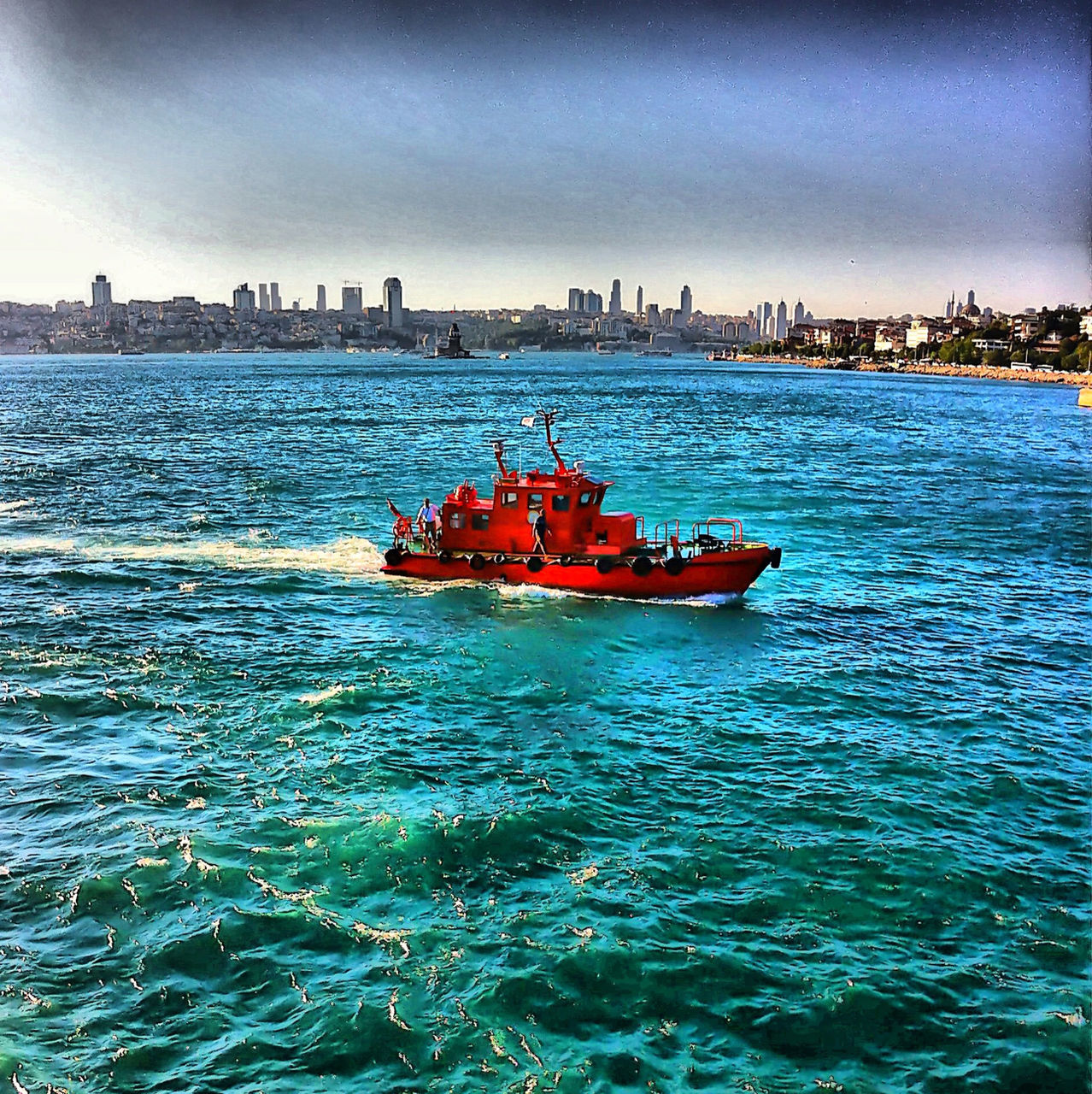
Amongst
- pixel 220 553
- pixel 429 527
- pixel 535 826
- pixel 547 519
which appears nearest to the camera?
pixel 535 826

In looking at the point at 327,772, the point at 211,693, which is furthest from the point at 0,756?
the point at 327,772

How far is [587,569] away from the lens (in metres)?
27.8

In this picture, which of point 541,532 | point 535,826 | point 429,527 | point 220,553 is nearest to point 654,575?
point 541,532

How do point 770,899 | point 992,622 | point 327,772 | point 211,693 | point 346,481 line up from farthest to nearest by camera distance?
point 346,481, point 992,622, point 211,693, point 327,772, point 770,899

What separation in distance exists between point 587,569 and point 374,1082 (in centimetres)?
1847

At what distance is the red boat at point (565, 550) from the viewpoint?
90.0 feet

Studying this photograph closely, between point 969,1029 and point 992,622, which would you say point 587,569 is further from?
point 969,1029

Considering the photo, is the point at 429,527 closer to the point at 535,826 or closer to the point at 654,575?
the point at 654,575

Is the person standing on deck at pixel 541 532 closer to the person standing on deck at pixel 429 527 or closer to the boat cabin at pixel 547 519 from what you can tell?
the boat cabin at pixel 547 519

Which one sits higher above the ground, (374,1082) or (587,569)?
(587,569)

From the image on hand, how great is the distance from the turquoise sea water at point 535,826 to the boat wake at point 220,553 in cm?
23

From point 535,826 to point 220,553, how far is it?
22.6 metres

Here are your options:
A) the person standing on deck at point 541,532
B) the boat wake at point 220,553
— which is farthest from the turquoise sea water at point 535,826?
the person standing on deck at point 541,532

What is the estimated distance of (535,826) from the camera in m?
15.4
